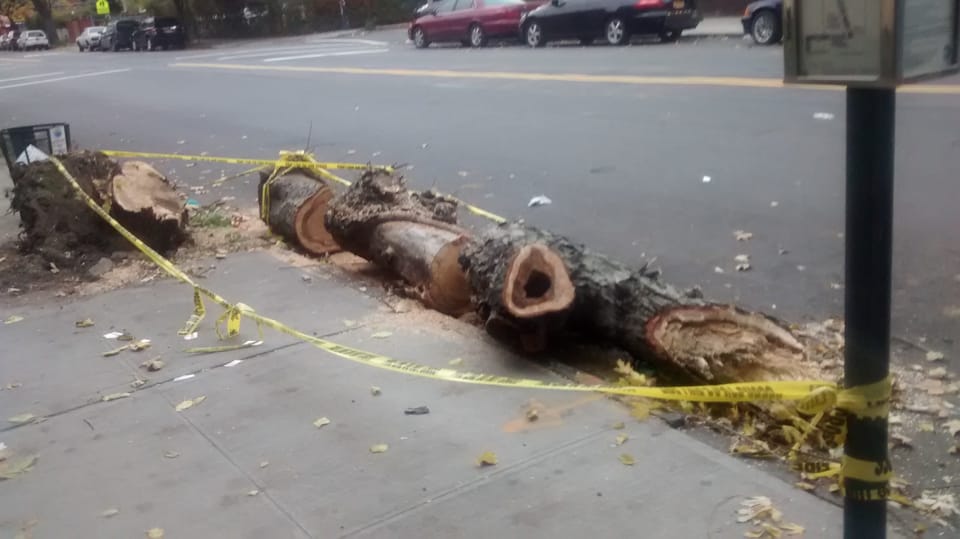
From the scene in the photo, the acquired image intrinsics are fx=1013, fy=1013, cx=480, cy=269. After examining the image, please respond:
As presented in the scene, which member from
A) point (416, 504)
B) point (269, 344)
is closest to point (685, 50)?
point (269, 344)

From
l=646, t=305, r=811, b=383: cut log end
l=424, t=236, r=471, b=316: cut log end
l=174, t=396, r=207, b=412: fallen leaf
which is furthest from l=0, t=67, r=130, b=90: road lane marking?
l=646, t=305, r=811, b=383: cut log end

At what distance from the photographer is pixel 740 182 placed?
917 centimetres

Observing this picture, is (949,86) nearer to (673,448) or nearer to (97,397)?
(673,448)

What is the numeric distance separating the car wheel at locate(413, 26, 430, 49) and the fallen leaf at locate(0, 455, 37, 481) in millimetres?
28026

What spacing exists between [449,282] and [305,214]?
2.24 meters

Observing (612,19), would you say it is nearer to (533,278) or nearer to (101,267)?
(101,267)

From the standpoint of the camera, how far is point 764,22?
20859mm

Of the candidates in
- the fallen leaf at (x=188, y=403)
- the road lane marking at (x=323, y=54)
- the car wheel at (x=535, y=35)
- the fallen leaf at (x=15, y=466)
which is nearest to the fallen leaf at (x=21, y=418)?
the fallen leaf at (x=15, y=466)

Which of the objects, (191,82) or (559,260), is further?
(191,82)

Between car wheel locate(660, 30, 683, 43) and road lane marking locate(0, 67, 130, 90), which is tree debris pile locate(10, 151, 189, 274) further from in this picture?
road lane marking locate(0, 67, 130, 90)

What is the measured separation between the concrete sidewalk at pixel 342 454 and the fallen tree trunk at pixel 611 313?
322 mm

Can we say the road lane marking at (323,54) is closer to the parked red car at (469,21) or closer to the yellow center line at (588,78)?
the parked red car at (469,21)

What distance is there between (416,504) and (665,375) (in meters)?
1.55

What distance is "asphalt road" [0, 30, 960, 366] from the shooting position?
6.85 meters
